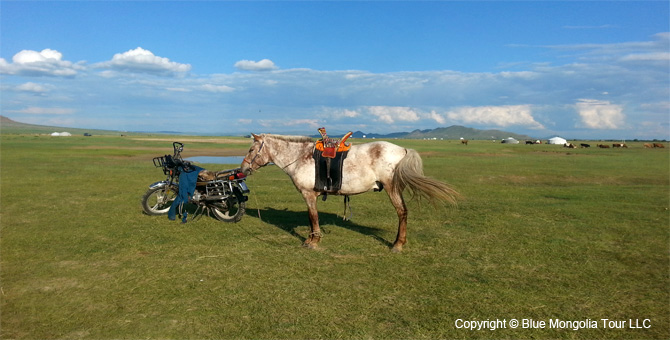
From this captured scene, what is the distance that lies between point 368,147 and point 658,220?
370 inches

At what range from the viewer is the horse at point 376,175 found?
802cm

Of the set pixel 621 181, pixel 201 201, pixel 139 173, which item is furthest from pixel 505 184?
pixel 139 173

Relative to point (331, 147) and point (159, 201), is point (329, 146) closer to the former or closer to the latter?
point (331, 147)

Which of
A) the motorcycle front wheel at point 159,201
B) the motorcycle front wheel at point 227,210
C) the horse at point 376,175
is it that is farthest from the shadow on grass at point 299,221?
the motorcycle front wheel at point 159,201

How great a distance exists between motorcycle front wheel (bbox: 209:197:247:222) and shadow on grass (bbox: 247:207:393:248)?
2.50ft

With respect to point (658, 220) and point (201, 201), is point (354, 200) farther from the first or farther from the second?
point (658, 220)

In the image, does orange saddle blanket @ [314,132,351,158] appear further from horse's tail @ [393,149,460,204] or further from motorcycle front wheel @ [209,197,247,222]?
motorcycle front wheel @ [209,197,247,222]

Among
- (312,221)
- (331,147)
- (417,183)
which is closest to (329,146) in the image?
(331,147)

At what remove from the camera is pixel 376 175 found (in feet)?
27.6

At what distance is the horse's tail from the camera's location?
7938 millimetres

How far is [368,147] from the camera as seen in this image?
8.62m

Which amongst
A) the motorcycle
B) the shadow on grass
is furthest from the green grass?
the motorcycle

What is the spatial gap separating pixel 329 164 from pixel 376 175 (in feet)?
3.53

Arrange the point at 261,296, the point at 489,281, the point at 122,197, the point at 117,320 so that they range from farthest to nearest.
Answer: the point at 122,197
the point at 489,281
the point at 261,296
the point at 117,320
